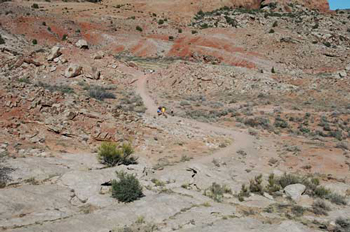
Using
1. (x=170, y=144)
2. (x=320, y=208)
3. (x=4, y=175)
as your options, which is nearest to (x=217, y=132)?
(x=170, y=144)

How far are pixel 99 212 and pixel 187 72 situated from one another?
29.3m

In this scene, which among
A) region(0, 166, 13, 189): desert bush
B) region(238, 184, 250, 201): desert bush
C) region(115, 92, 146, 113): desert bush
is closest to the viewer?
region(0, 166, 13, 189): desert bush

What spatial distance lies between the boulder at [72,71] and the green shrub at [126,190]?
84.0 ft

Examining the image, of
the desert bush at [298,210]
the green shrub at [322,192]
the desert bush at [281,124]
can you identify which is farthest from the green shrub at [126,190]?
the desert bush at [281,124]

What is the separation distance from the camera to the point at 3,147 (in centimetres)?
1196

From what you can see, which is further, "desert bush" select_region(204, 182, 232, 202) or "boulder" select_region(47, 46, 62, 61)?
"boulder" select_region(47, 46, 62, 61)

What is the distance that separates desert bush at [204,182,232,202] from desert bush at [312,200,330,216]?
266cm

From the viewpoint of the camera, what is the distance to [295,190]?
10.5 metres

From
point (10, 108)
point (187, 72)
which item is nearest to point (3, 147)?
point (10, 108)

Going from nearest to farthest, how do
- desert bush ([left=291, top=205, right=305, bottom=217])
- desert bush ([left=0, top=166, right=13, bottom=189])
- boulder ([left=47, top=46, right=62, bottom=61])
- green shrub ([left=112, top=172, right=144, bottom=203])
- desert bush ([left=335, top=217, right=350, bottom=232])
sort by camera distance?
desert bush ([left=335, top=217, right=350, bottom=232]), green shrub ([left=112, top=172, right=144, bottom=203]), desert bush ([left=0, top=166, right=13, bottom=189]), desert bush ([left=291, top=205, right=305, bottom=217]), boulder ([left=47, top=46, right=62, bottom=61])

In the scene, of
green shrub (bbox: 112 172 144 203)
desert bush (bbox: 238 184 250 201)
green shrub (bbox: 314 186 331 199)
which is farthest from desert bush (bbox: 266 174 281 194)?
green shrub (bbox: 112 172 144 203)

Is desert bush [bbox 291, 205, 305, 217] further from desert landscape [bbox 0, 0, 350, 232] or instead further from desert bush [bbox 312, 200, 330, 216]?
desert bush [bbox 312, 200, 330, 216]

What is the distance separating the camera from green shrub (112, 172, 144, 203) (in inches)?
335

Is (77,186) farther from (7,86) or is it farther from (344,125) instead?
(344,125)
